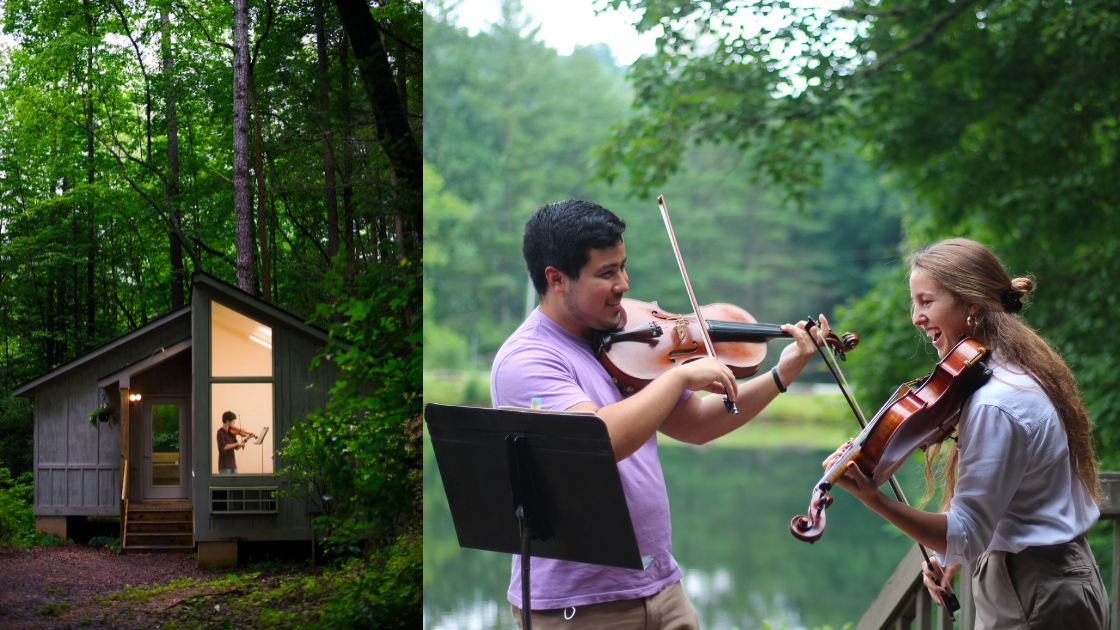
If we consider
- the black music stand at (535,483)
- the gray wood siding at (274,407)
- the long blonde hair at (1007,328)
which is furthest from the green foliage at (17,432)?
the long blonde hair at (1007,328)

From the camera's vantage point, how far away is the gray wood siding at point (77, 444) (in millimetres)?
1918

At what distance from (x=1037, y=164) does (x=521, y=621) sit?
4.20 metres

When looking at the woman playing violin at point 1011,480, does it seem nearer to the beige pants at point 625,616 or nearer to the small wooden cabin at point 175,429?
the beige pants at point 625,616

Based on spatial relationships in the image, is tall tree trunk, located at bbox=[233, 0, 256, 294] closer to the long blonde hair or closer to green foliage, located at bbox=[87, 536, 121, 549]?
green foliage, located at bbox=[87, 536, 121, 549]

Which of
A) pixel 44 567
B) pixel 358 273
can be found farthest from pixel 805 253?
pixel 44 567

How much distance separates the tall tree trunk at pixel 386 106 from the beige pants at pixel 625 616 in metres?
1.17

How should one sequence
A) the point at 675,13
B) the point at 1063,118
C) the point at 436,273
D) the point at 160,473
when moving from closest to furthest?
the point at 160,473 → the point at 1063,118 → the point at 675,13 → the point at 436,273

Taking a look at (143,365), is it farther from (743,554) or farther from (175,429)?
(743,554)

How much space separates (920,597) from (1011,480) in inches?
28.1

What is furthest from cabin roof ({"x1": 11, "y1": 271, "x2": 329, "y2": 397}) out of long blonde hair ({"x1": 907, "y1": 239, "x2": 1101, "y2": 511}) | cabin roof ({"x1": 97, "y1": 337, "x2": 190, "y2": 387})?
long blonde hair ({"x1": 907, "y1": 239, "x2": 1101, "y2": 511})

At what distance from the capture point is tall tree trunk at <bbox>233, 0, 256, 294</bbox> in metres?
2.03

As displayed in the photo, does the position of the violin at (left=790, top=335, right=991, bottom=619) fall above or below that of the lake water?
above

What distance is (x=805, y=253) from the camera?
835 cm

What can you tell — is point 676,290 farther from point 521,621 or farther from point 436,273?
point 521,621
